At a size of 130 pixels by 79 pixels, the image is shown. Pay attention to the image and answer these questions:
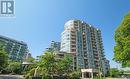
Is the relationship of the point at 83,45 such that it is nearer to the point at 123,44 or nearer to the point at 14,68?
the point at 14,68

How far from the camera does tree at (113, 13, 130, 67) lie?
2130cm

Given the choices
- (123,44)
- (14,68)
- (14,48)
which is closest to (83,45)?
(14,68)

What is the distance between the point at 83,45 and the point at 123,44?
83.7 m

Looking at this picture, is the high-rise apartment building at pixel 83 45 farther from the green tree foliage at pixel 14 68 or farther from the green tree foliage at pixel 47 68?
the green tree foliage at pixel 47 68

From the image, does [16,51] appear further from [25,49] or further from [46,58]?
[46,58]

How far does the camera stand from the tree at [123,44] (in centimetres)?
2130

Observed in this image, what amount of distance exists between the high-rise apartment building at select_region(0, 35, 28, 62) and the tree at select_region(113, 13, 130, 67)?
111 metres

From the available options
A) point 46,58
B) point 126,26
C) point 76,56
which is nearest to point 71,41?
point 76,56

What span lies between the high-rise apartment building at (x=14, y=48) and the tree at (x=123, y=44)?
11108cm

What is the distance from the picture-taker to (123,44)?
73.8 feet

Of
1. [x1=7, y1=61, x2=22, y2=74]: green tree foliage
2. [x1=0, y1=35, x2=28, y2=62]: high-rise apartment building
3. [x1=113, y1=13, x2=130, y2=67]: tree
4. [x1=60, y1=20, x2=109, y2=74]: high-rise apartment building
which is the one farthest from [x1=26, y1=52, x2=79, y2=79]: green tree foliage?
[x1=0, y1=35, x2=28, y2=62]: high-rise apartment building

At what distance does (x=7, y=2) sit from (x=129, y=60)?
21949 mm

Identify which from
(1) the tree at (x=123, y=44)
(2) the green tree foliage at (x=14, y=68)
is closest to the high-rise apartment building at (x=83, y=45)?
(2) the green tree foliage at (x=14, y=68)

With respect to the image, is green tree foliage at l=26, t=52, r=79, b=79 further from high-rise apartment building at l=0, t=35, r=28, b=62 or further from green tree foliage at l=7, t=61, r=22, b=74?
high-rise apartment building at l=0, t=35, r=28, b=62
